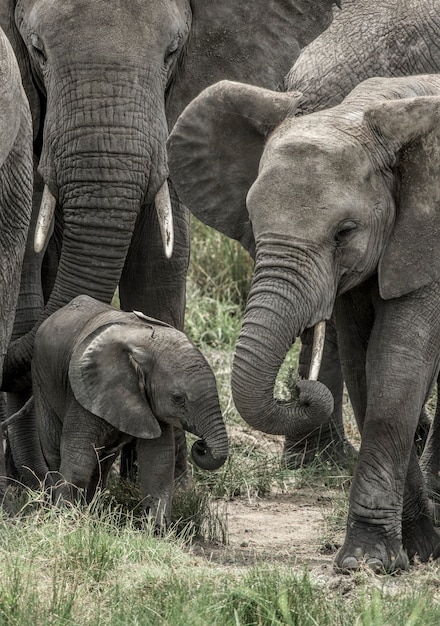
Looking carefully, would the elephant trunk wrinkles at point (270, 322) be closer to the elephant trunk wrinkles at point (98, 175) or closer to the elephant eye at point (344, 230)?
the elephant eye at point (344, 230)

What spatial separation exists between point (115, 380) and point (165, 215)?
83 centimetres

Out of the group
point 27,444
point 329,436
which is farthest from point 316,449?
point 27,444

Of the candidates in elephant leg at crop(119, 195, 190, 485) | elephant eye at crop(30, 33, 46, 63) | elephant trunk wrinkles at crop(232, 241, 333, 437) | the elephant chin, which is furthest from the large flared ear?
elephant leg at crop(119, 195, 190, 485)

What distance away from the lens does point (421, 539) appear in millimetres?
5406

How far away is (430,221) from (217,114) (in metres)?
0.85

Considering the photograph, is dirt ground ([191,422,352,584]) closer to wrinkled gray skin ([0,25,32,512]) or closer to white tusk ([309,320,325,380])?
white tusk ([309,320,325,380])

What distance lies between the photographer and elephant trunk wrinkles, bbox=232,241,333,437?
4805mm

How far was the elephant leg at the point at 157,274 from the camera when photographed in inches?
259

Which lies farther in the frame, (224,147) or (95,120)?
(95,120)

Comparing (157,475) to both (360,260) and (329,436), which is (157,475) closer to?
(360,260)

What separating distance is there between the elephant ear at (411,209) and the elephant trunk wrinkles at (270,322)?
Result: 28 cm

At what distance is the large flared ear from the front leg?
599mm

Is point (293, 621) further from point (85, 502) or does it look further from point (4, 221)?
point (4, 221)

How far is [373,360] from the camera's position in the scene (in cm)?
511
